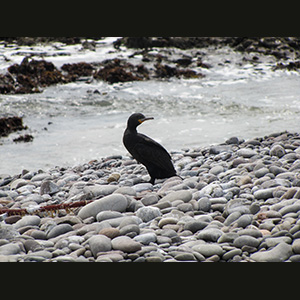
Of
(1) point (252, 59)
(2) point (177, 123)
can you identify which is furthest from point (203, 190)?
(1) point (252, 59)

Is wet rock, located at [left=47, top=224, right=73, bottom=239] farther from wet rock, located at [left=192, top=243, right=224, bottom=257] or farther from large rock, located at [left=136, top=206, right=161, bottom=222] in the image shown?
wet rock, located at [left=192, top=243, right=224, bottom=257]

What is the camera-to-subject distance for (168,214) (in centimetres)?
368

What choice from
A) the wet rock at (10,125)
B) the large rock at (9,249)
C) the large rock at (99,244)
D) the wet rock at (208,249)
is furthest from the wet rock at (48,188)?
the wet rock at (10,125)

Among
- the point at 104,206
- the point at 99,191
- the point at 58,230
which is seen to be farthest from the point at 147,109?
the point at 58,230

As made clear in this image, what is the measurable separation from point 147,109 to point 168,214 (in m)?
6.69

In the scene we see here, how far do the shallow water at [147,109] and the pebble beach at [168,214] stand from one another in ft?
6.33

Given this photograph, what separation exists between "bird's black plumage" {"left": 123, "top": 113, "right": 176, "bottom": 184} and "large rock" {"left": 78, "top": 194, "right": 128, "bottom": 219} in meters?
0.91

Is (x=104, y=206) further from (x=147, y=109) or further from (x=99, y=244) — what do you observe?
(x=147, y=109)

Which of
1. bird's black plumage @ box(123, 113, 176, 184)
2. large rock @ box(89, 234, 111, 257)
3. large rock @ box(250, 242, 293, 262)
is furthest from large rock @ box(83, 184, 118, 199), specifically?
large rock @ box(250, 242, 293, 262)

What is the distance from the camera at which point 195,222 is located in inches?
135

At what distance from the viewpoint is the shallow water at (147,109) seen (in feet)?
24.2

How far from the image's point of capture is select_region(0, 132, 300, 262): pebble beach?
9.96 feet

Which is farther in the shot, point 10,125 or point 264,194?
point 10,125
